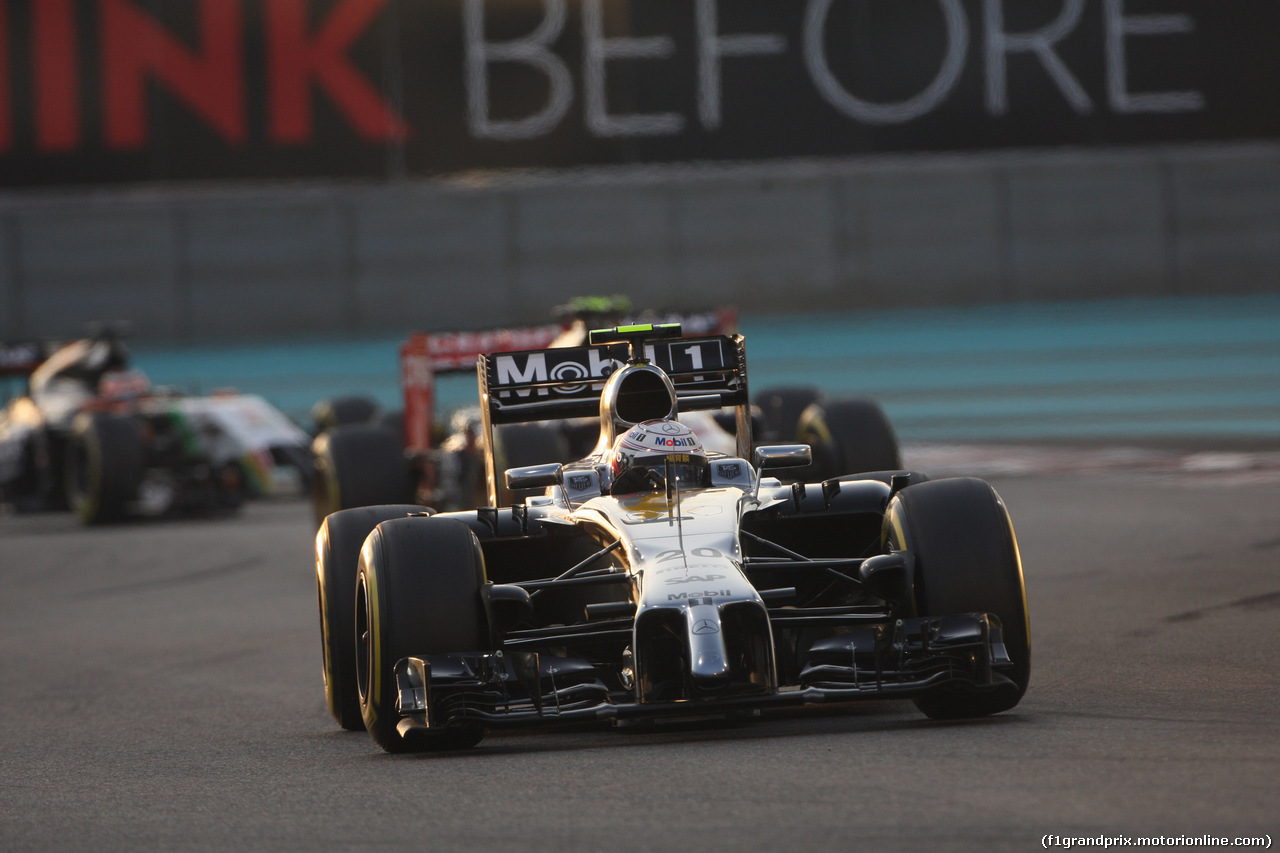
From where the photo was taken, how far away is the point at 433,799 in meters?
5.45

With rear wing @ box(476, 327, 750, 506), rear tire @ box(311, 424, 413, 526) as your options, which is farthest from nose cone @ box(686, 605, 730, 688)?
rear tire @ box(311, 424, 413, 526)

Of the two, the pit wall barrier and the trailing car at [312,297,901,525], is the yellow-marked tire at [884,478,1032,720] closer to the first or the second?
the trailing car at [312,297,901,525]

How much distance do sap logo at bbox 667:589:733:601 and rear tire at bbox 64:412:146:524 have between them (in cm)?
1199

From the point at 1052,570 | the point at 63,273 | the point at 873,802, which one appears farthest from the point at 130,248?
the point at 873,802

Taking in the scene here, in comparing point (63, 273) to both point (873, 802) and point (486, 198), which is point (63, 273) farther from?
point (873, 802)

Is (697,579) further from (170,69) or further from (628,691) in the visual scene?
(170,69)

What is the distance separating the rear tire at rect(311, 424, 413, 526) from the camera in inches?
533

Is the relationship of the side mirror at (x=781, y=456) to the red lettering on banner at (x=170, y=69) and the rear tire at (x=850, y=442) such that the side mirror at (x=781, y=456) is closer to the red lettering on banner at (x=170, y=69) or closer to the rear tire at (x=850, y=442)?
the rear tire at (x=850, y=442)

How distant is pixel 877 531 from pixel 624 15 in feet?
67.1

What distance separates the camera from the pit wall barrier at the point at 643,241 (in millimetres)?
27078

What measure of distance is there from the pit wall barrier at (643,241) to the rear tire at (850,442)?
47.3 ft

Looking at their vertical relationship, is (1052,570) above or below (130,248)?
below

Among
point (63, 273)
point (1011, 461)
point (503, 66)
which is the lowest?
point (1011, 461)

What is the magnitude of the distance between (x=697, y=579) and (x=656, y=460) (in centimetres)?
116
